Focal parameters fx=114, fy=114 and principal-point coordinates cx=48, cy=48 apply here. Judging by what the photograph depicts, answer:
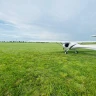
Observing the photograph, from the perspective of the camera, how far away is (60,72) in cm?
687

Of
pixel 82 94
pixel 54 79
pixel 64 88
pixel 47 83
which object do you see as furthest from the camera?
pixel 54 79

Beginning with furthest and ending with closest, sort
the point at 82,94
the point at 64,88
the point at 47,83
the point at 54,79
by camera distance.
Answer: the point at 54,79, the point at 47,83, the point at 64,88, the point at 82,94

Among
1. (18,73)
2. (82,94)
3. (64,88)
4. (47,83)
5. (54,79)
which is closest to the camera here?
(82,94)

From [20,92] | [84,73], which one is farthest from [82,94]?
[20,92]

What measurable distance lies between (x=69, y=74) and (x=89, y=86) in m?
1.50

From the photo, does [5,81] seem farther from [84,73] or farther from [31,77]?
[84,73]

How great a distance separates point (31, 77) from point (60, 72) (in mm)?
1809

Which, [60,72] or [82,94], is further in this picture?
[60,72]

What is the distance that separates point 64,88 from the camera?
5129mm

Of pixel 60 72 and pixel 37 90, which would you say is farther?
pixel 60 72

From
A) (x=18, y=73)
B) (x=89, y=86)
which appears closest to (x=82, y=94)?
(x=89, y=86)

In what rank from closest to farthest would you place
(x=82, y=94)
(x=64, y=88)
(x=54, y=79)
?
(x=82, y=94) < (x=64, y=88) < (x=54, y=79)

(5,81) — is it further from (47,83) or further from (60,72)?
(60,72)

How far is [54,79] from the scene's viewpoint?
5926 millimetres
